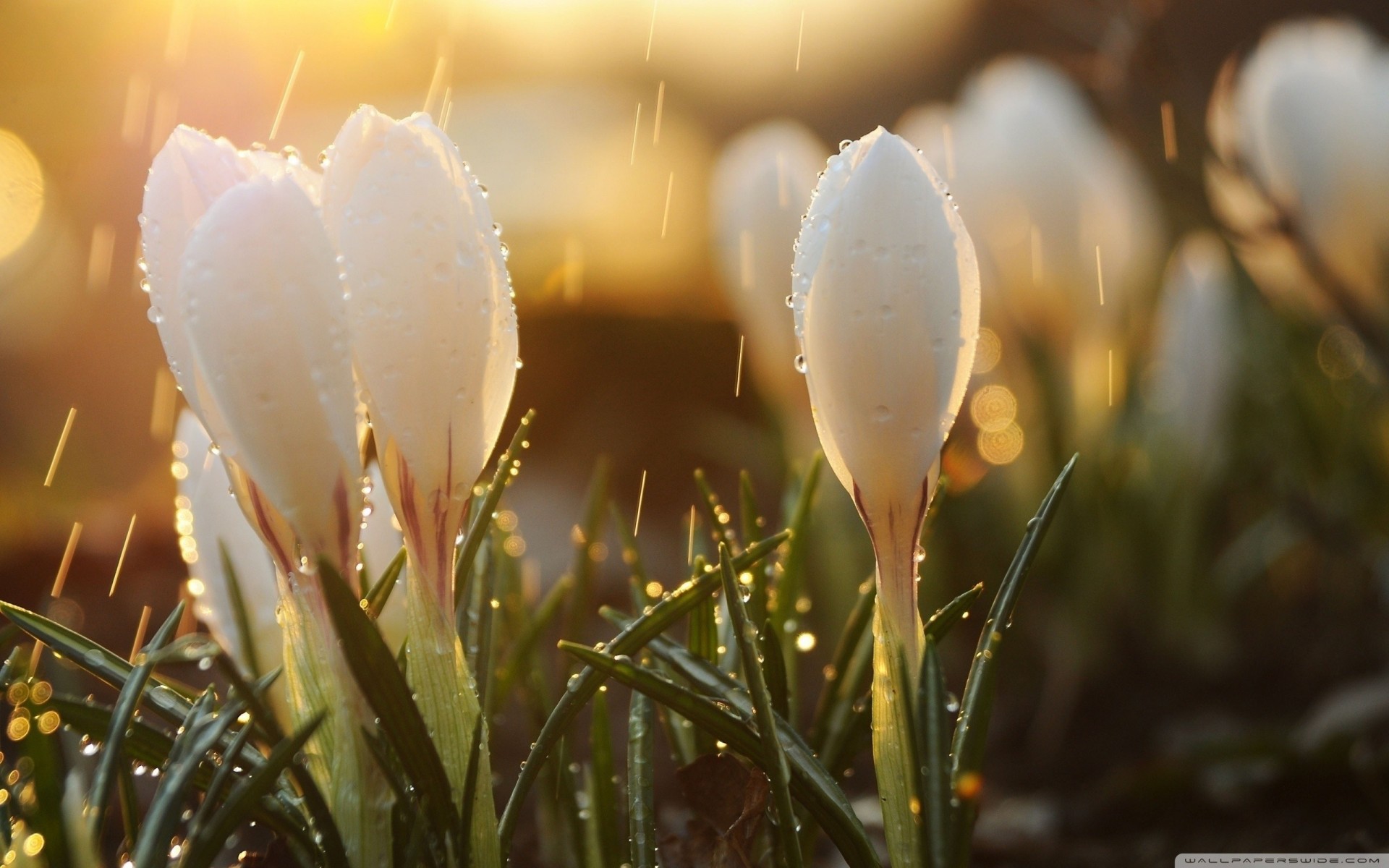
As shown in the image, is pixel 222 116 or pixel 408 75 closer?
pixel 222 116

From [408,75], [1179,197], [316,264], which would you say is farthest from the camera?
[408,75]

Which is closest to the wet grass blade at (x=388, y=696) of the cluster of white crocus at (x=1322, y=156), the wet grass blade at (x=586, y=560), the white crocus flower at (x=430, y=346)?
the white crocus flower at (x=430, y=346)

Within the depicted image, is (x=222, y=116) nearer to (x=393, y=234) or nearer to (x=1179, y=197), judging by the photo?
(x=1179, y=197)

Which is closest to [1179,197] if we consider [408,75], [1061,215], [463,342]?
[1061,215]

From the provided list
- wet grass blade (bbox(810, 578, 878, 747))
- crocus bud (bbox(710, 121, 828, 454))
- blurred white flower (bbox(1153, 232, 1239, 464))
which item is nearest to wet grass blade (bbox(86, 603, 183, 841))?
wet grass blade (bbox(810, 578, 878, 747))

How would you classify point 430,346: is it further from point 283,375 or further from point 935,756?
point 935,756

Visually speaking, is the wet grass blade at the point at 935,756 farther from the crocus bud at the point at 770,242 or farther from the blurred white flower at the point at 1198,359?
the blurred white flower at the point at 1198,359

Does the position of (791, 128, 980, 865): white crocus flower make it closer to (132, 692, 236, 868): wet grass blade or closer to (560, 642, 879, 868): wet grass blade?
(560, 642, 879, 868): wet grass blade

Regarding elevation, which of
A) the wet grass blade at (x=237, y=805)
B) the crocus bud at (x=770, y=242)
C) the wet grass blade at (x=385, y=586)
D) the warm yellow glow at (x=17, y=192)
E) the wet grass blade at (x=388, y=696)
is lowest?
the wet grass blade at (x=237, y=805)
